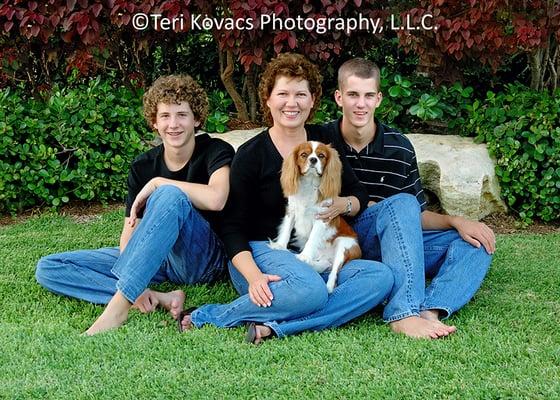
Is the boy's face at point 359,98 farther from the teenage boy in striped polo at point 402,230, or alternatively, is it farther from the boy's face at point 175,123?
the boy's face at point 175,123

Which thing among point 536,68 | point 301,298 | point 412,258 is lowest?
point 301,298

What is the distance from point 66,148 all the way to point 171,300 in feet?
8.56

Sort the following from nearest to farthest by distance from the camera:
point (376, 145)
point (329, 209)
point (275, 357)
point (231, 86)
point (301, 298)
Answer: point (275, 357), point (301, 298), point (329, 209), point (376, 145), point (231, 86)

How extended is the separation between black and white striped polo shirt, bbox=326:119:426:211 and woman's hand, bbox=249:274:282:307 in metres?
0.98

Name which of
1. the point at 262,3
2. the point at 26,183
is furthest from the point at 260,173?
the point at 26,183

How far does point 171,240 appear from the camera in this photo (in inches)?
155

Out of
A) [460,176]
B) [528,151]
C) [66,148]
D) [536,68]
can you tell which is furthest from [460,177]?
[66,148]

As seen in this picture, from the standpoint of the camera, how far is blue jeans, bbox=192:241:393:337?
3787 millimetres

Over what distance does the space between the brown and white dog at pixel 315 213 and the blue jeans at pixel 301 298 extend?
107 millimetres

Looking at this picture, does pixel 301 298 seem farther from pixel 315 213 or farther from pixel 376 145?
pixel 376 145

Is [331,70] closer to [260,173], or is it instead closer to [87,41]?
[87,41]

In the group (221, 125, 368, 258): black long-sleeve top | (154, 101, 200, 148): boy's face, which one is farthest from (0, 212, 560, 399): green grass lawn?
(154, 101, 200, 148): boy's face

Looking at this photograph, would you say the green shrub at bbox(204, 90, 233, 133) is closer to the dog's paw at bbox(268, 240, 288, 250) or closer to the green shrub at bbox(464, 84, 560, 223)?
the green shrub at bbox(464, 84, 560, 223)

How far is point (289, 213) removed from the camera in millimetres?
4207
